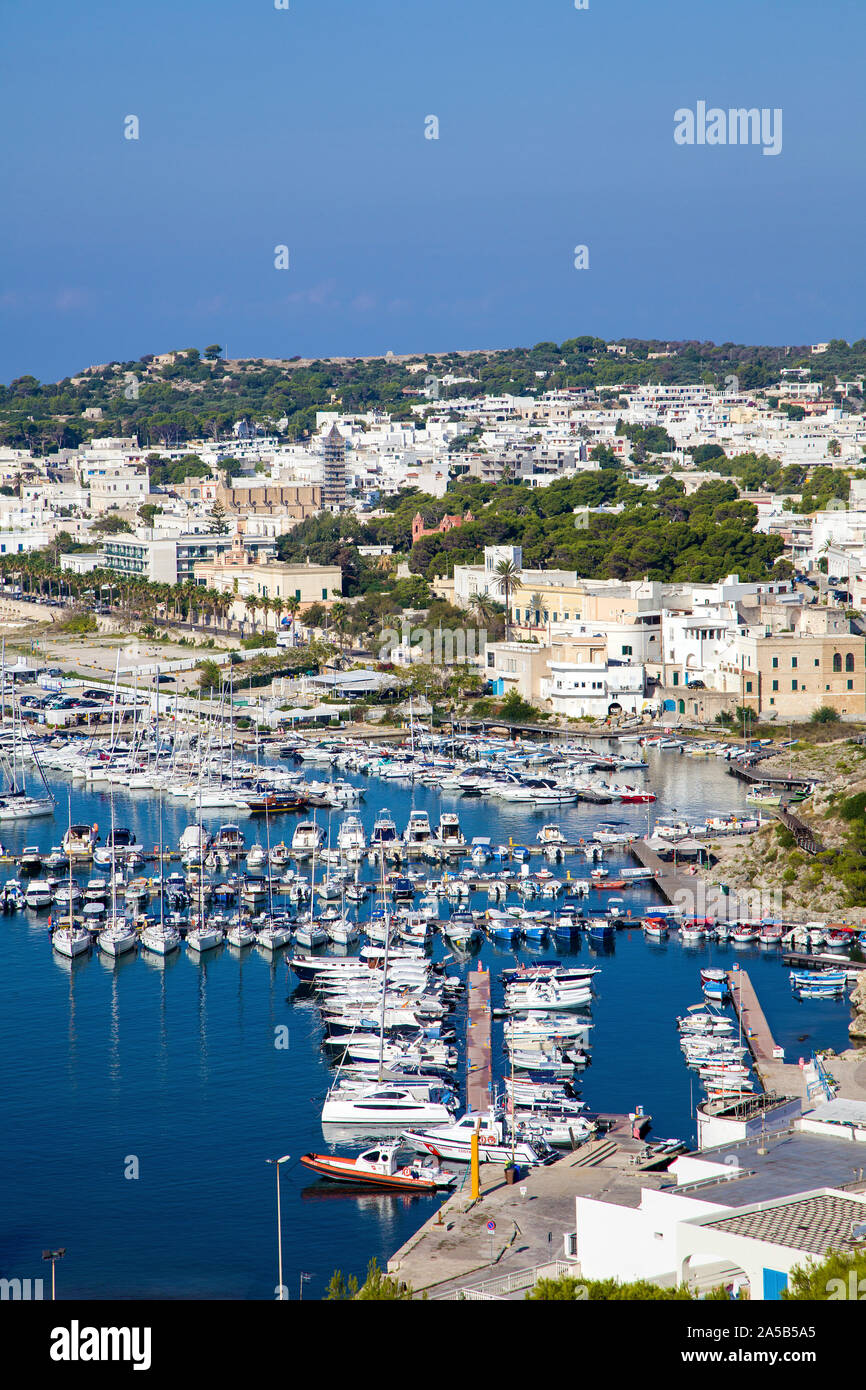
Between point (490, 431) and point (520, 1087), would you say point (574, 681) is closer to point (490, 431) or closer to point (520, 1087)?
point (520, 1087)

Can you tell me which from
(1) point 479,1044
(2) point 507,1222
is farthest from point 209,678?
(2) point 507,1222

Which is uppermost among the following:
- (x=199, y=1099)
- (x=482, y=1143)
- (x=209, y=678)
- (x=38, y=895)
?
(x=209, y=678)

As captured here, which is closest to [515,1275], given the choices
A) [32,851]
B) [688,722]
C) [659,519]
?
[32,851]

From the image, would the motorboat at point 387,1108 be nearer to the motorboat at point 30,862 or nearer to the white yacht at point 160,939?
the white yacht at point 160,939

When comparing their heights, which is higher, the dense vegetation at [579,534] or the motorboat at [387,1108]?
the dense vegetation at [579,534]

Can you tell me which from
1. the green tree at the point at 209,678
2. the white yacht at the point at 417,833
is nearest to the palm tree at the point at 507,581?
the green tree at the point at 209,678

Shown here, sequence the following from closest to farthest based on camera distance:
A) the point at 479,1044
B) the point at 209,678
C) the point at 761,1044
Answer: the point at 761,1044, the point at 479,1044, the point at 209,678

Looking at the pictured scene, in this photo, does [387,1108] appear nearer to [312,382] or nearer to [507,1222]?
[507,1222]
